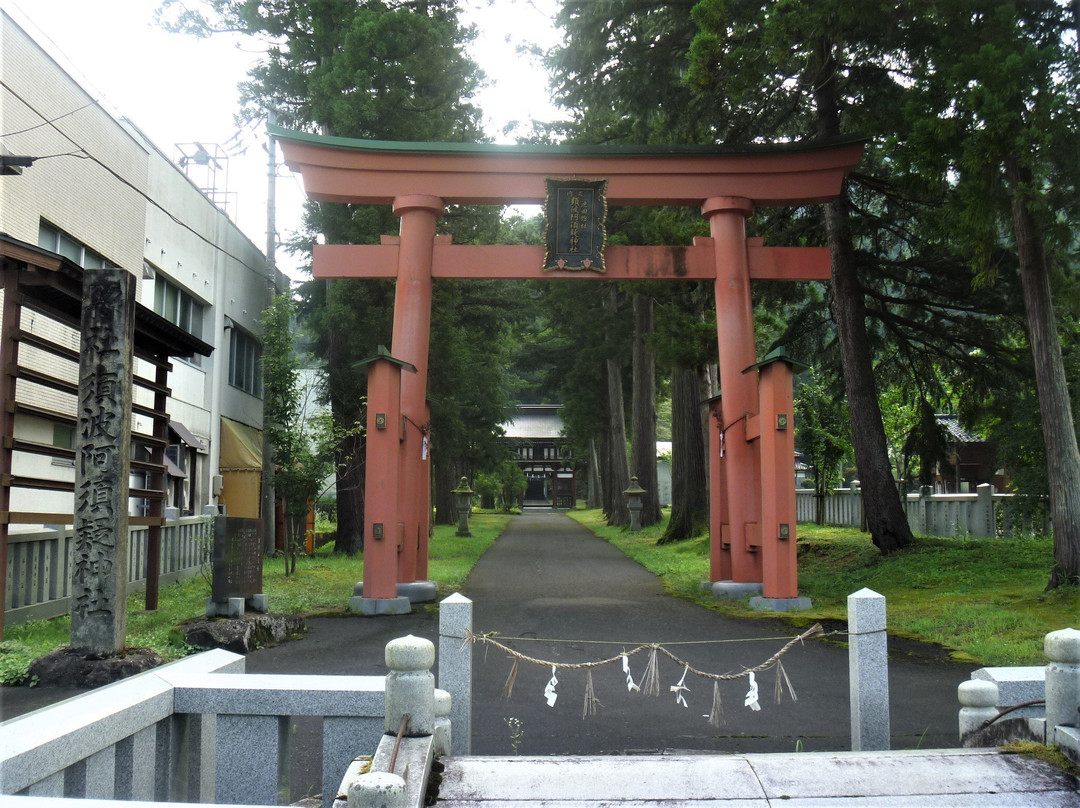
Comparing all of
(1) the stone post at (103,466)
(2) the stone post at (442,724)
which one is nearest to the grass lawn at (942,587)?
(2) the stone post at (442,724)

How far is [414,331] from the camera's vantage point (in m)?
12.5

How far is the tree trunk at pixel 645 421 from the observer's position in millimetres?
28250

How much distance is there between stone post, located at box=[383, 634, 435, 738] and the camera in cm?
360

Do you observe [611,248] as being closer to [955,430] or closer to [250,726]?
[250,726]

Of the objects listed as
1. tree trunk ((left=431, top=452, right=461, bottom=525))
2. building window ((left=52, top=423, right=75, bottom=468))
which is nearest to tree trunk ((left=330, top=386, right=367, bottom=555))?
building window ((left=52, top=423, right=75, bottom=468))

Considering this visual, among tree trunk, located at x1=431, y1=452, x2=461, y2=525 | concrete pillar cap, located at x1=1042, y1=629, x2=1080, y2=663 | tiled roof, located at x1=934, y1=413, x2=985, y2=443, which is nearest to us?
concrete pillar cap, located at x1=1042, y1=629, x2=1080, y2=663

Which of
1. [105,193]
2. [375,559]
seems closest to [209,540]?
[375,559]

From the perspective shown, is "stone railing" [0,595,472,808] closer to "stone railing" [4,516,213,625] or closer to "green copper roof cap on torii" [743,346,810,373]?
"stone railing" [4,516,213,625]

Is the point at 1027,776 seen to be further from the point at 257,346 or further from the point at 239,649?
the point at 257,346

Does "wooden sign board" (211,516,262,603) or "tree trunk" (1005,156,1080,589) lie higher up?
"tree trunk" (1005,156,1080,589)

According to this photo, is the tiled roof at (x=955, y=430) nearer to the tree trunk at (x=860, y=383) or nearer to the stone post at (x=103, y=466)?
the tree trunk at (x=860, y=383)

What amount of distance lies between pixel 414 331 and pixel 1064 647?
9.63 meters

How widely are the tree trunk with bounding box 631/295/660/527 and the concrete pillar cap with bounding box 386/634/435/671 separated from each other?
24.7m

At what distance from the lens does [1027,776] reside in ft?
12.9
